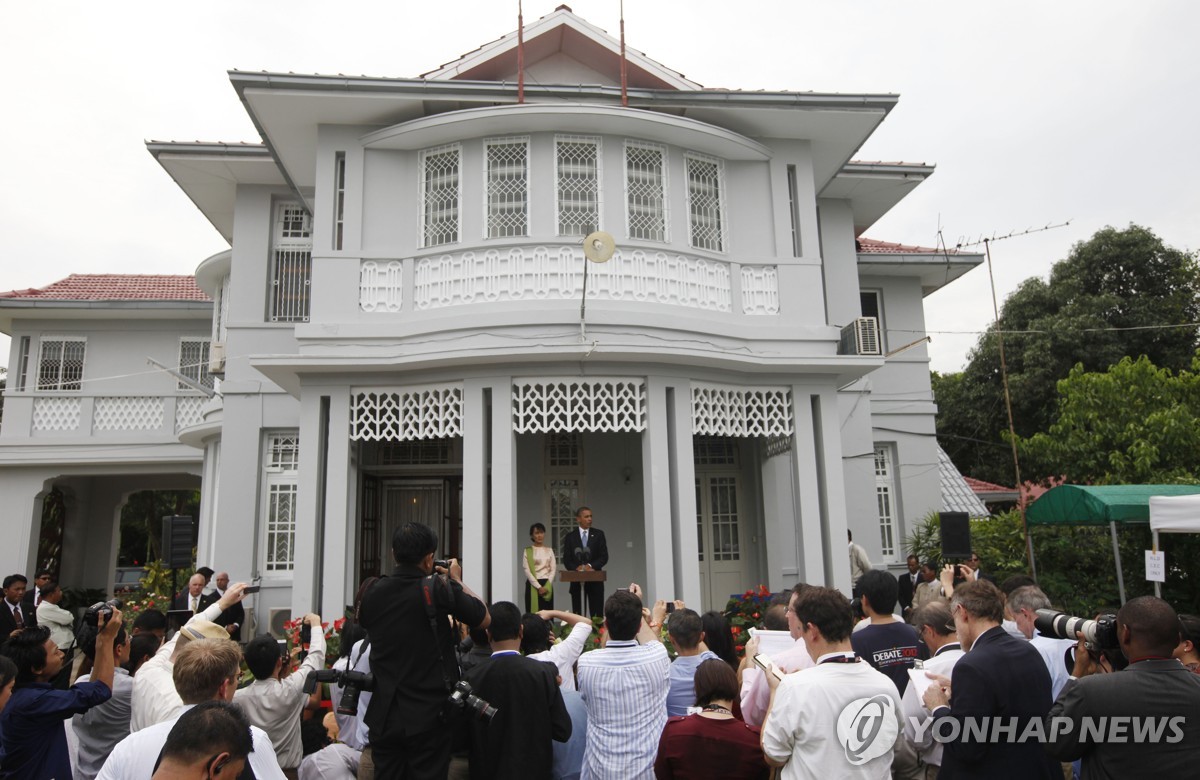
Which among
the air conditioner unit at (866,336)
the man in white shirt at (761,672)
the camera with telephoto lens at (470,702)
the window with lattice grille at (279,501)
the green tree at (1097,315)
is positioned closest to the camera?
the camera with telephoto lens at (470,702)

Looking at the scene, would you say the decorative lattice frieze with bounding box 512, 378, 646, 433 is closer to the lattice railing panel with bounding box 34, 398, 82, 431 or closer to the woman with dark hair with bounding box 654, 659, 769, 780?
the woman with dark hair with bounding box 654, 659, 769, 780

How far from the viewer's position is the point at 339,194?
A: 11891 millimetres

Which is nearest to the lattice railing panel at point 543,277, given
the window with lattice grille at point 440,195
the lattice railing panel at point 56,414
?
the window with lattice grille at point 440,195

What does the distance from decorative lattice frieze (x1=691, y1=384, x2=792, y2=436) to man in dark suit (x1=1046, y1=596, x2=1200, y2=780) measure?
7.79m

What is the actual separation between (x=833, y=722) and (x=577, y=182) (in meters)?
9.21

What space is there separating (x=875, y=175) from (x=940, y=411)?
56.6ft

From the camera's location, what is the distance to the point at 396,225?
11609 millimetres

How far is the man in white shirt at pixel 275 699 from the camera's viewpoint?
4.52 m

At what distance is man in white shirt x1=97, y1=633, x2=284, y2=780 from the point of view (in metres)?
2.99

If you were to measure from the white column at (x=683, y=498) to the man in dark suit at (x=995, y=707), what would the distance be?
6.86m

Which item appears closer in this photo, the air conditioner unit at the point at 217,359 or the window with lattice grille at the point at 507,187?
the window with lattice grille at the point at 507,187

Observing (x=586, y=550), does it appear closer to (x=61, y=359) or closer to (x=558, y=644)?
(x=558, y=644)

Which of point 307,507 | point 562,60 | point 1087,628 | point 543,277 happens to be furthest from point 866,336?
point 1087,628

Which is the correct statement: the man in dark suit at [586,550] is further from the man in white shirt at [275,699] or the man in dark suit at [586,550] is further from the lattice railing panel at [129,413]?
the lattice railing panel at [129,413]
